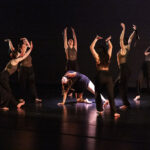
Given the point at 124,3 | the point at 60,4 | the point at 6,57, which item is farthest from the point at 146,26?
the point at 6,57

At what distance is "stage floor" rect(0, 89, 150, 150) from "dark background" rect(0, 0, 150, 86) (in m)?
4.08

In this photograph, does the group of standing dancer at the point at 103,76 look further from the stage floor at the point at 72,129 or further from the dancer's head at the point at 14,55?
the dancer's head at the point at 14,55

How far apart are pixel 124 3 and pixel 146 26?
99 centimetres

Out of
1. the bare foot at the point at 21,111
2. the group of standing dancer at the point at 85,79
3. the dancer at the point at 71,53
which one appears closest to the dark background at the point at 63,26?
the group of standing dancer at the point at 85,79

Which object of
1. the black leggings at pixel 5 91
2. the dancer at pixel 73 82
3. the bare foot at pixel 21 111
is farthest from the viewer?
the dancer at pixel 73 82

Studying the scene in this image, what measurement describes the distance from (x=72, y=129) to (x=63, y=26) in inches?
281

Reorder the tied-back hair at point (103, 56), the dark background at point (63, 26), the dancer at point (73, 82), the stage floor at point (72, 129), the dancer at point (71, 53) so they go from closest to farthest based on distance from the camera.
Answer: the stage floor at point (72, 129)
the tied-back hair at point (103, 56)
the dancer at point (73, 82)
the dancer at point (71, 53)
the dark background at point (63, 26)

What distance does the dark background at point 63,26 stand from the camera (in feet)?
33.2

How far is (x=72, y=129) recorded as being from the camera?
449cm

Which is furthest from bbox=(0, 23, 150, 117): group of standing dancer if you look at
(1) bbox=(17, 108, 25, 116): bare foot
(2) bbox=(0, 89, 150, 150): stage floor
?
(2) bbox=(0, 89, 150, 150): stage floor

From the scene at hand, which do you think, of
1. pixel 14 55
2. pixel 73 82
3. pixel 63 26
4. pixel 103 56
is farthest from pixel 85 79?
pixel 63 26

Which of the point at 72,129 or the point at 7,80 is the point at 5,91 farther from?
the point at 72,129

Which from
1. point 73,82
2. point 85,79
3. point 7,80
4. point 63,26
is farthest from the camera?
point 63,26

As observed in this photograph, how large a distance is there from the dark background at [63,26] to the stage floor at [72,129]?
4.08 metres
